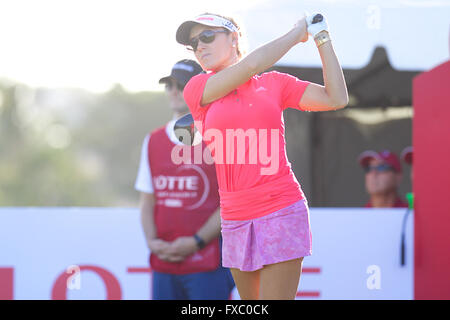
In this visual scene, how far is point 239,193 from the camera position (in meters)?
2.07

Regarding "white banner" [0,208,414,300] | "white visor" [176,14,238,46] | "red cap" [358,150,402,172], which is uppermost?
"white visor" [176,14,238,46]

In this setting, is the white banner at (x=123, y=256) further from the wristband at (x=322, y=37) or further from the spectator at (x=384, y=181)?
the wristband at (x=322, y=37)

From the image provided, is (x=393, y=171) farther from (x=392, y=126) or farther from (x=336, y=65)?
(x=336, y=65)

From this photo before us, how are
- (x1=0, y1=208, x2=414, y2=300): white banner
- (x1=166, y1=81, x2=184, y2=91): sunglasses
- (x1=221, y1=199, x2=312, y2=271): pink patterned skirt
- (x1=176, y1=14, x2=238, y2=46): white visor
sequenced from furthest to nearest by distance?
(x1=0, y1=208, x2=414, y2=300): white banner → (x1=166, y1=81, x2=184, y2=91): sunglasses → (x1=176, y1=14, x2=238, y2=46): white visor → (x1=221, y1=199, x2=312, y2=271): pink patterned skirt

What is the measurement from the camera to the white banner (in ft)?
12.9

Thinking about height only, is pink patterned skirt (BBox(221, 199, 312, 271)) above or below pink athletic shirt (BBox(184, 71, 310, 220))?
below

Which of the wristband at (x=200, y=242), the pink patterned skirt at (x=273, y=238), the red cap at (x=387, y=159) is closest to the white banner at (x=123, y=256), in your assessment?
the wristband at (x=200, y=242)

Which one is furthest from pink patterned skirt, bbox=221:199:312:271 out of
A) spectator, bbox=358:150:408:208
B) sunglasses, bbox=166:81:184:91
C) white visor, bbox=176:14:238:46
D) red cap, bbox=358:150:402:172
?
red cap, bbox=358:150:402:172

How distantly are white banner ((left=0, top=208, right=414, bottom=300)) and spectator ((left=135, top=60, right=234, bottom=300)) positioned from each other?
0.47 metres

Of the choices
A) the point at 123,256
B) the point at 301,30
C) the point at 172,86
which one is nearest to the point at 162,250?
the point at 123,256

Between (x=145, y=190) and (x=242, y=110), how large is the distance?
5.62 feet

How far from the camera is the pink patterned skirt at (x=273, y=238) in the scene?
2.01 m

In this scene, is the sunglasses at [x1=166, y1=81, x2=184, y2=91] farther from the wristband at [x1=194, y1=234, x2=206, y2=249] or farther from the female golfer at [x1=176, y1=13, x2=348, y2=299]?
the female golfer at [x1=176, y1=13, x2=348, y2=299]
